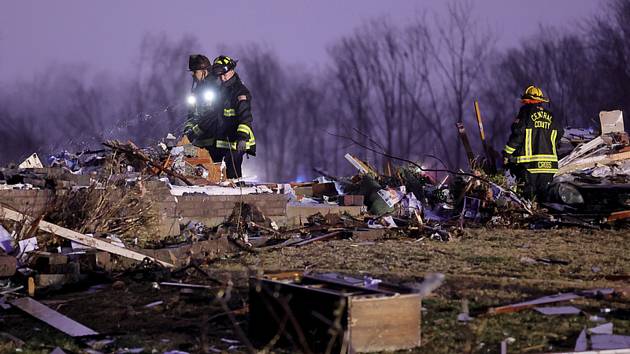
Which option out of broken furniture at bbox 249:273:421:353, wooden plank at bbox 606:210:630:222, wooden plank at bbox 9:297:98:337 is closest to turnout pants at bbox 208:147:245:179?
wooden plank at bbox 606:210:630:222

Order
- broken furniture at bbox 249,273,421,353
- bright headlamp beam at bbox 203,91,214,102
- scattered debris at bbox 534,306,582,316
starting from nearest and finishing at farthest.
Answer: broken furniture at bbox 249,273,421,353
scattered debris at bbox 534,306,582,316
bright headlamp beam at bbox 203,91,214,102

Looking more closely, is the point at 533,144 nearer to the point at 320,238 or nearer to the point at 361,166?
the point at 361,166

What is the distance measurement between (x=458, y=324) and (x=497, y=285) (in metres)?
1.19

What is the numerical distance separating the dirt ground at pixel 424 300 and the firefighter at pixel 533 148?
3266 millimetres

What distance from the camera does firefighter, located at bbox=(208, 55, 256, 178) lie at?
1252 cm

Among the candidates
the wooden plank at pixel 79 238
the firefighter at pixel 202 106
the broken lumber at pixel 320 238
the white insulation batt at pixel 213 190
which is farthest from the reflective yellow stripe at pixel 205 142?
the wooden plank at pixel 79 238

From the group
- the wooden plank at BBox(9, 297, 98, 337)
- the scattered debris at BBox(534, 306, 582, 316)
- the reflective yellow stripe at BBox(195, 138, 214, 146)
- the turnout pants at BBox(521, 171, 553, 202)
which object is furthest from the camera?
the reflective yellow stripe at BBox(195, 138, 214, 146)

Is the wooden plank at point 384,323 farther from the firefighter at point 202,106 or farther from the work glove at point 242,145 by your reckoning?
the firefighter at point 202,106

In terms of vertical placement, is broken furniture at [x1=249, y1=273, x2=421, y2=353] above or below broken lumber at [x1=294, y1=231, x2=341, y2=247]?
below

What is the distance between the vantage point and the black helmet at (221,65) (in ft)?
41.6

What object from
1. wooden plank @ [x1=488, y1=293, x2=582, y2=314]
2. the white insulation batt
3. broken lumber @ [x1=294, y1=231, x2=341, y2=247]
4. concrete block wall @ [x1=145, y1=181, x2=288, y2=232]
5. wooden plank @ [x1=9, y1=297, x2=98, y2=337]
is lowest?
wooden plank @ [x1=9, y1=297, x2=98, y2=337]

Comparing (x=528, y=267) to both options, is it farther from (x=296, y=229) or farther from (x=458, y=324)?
(x=296, y=229)

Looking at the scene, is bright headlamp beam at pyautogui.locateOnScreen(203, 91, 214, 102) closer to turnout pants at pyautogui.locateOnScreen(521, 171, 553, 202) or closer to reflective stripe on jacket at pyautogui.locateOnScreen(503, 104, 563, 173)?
reflective stripe on jacket at pyautogui.locateOnScreen(503, 104, 563, 173)

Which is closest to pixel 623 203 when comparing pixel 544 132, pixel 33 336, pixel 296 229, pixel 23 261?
pixel 544 132
